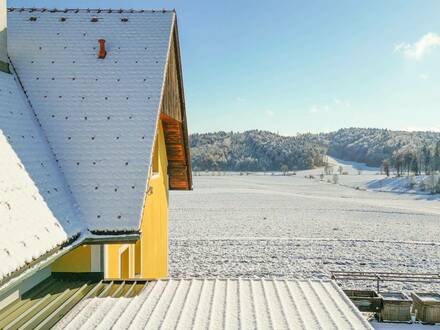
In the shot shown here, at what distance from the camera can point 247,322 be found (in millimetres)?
4488

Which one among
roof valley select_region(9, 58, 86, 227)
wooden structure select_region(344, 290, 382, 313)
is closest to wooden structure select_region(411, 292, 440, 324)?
wooden structure select_region(344, 290, 382, 313)

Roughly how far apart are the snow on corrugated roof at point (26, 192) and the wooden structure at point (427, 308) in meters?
6.45

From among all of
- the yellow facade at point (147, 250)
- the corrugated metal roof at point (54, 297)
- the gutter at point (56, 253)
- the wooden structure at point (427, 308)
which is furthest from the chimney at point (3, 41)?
the wooden structure at point (427, 308)

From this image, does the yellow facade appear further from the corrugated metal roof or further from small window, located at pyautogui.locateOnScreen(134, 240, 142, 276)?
the corrugated metal roof

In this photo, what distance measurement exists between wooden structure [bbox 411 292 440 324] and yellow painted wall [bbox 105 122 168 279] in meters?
5.56

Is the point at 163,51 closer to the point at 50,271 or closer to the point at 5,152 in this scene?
the point at 5,152

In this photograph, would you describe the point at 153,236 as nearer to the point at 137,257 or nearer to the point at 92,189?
the point at 137,257

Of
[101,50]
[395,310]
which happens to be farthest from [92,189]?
[395,310]

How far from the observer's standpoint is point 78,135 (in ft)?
19.3

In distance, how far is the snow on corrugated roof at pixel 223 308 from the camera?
4.43m

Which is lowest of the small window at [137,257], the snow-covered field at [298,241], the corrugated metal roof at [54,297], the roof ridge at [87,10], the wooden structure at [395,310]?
the snow-covered field at [298,241]

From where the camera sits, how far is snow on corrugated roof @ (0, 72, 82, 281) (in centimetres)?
373

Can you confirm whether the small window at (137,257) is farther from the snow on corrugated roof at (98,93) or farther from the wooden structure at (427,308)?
the wooden structure at (427,308)

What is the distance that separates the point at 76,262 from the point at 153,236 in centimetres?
388
